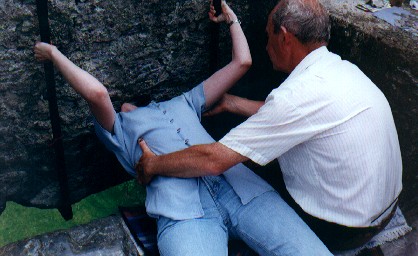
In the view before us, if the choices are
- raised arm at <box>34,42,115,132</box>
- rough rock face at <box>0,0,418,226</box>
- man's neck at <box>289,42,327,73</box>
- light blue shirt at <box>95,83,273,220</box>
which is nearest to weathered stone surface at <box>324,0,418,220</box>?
rough rock face at <box>0,0,418,226</box>

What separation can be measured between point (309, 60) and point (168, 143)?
1.00 m

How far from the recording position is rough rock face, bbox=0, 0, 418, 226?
302 cm

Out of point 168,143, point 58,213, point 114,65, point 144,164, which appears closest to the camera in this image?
point 144,164

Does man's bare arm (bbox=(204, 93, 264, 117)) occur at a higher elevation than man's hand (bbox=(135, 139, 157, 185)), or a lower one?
higher

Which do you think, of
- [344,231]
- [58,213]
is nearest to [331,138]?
[344,231]

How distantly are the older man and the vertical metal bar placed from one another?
0.59 meters

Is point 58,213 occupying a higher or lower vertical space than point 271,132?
lower

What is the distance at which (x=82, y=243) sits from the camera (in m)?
2.89

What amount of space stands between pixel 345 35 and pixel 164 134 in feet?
4.45

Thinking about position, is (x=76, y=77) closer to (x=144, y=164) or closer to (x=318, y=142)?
(x=144, y=164)

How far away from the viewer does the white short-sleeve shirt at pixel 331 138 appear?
264cm

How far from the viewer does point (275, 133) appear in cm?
267

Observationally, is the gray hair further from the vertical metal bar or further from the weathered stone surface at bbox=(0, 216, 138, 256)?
the weathered stone surface at bbox=(0, 216, 138, 256)

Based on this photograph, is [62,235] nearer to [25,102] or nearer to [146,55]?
[25,102]
